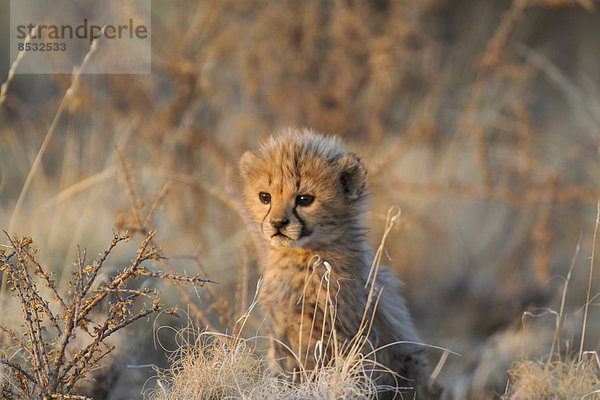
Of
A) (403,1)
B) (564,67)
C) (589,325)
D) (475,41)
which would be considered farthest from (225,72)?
(564,67)

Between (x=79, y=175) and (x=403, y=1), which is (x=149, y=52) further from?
(x=403, y=1)

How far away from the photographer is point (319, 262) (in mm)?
3408

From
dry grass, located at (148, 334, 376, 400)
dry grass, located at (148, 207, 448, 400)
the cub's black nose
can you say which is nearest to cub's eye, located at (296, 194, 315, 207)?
the cub's black nose

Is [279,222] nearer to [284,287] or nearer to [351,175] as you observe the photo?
[284,287]

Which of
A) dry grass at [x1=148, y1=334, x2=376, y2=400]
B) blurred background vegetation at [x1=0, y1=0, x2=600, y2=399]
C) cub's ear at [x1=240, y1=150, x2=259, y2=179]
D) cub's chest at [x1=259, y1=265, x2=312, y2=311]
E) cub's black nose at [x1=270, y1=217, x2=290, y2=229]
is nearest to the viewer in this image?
dry grass at [x1=148, y1=334, x2=376, y2=400]

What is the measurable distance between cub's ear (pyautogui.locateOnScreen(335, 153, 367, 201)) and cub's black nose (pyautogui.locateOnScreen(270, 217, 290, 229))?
423 millimetres

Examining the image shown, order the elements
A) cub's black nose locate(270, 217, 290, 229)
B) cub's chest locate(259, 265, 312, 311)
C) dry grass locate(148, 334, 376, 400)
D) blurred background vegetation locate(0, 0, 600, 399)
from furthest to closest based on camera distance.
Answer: blurred background vegetation locate(0, 0, 600, 399)
cub's chest locate(259, 265, 312, 311)
cub's black nose locate(270, 217, 290, 229)
dry grass locate(148, 334, 376, 400)

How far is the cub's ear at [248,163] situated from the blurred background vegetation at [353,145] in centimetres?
203

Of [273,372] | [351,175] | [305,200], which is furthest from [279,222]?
[273,372]

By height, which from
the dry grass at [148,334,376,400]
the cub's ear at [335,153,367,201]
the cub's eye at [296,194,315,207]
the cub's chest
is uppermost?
the cub's ear at [335,153,367,201]

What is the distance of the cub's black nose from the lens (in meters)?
3.32

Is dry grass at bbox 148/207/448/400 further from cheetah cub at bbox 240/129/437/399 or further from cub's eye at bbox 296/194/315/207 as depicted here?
cub's eye at bbox 296/194/315/207

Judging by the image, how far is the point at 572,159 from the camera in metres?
6.80

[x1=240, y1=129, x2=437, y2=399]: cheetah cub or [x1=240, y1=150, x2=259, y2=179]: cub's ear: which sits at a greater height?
[x1=240, y1=150, x2=259, y2=179]: cub's ear
